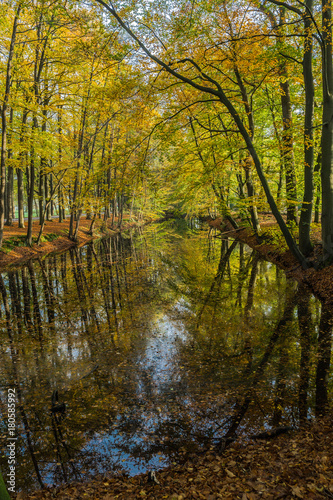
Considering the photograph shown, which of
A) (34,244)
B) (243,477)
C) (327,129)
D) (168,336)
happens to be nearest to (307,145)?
(327,129)

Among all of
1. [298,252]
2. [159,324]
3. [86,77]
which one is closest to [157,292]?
[159,324]

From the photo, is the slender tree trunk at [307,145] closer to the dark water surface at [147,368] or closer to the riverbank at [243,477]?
the dark water surface at [147,368]

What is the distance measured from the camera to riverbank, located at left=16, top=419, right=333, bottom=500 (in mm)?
2859

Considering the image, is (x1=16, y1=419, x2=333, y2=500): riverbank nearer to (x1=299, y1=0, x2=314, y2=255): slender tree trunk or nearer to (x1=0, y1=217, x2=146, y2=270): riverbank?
(x1=299, y1=0, x2=314, y2=255): slender tree trunk

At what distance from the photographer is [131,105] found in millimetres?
9461

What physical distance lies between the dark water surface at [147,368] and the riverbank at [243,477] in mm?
284

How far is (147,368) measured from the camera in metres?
6.09

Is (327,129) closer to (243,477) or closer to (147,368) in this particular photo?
(147,368)

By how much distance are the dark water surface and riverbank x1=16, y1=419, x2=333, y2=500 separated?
0.28m

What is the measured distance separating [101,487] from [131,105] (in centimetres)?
954

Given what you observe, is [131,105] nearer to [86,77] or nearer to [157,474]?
[157,474]

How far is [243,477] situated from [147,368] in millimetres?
3167

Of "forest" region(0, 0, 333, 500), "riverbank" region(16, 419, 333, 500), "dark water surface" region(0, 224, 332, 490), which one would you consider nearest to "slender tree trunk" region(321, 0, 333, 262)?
"forest" region(0, 0, 333, 500)

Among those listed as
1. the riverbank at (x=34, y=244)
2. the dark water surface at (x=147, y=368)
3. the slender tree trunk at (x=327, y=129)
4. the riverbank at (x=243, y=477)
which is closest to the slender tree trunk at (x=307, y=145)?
the slender tree trunk at (x=327, y=129)
